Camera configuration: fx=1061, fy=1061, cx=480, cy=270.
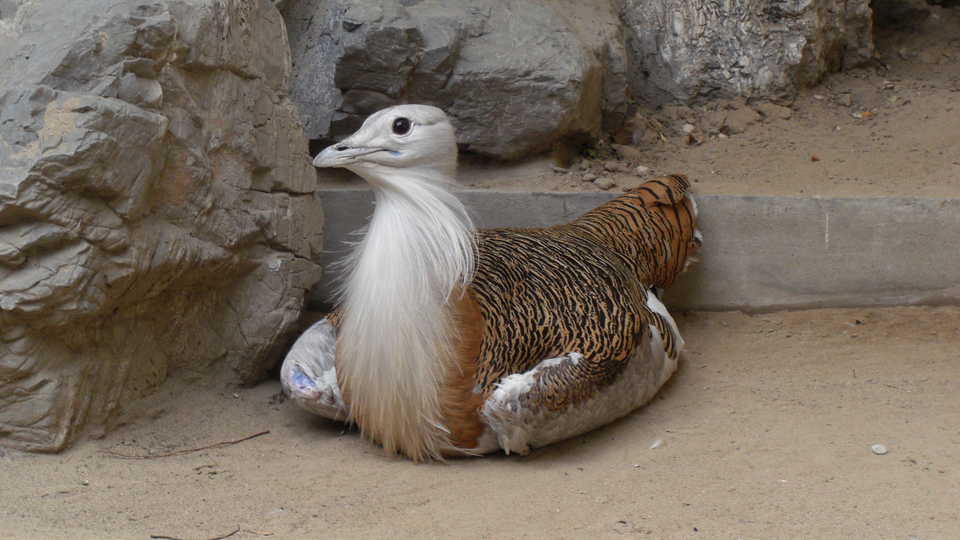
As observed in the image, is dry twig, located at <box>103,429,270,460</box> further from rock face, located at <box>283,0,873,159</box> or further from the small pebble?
the small pebble

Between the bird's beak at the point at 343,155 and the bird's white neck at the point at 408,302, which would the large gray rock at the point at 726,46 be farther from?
the bird's beak at the point at 343,155

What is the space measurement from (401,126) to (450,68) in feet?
5.53

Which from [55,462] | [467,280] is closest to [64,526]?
[55,462]

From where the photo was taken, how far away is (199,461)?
11.8 feet

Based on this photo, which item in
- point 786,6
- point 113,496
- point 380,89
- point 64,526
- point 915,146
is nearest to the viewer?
point 64,526

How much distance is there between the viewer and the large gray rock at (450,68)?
196 inches

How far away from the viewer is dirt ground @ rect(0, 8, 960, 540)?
3051 millimetres

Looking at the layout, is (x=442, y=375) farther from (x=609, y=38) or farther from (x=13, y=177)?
(x=609, y=38)

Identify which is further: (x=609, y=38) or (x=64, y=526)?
(x=609, y=38)

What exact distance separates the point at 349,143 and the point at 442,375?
820 mm

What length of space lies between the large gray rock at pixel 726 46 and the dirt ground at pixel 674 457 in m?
0.67

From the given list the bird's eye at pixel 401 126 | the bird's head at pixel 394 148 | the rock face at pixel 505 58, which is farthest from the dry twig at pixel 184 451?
the rock face at pixel 505 58

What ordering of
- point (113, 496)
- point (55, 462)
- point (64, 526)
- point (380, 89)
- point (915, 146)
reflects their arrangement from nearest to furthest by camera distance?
point (64, 526), point (113, 496), point (55, 462), point (380, 89), point (915, 146)

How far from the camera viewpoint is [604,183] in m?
5.14
